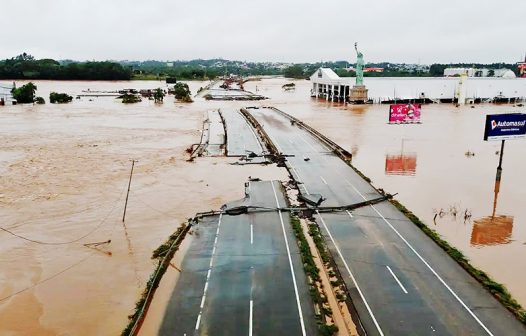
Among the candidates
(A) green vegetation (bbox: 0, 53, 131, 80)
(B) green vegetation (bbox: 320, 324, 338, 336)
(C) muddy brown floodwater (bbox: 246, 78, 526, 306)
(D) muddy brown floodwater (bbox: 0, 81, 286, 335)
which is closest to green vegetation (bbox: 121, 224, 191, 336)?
(D) muddy brown floodwater (bbox: 0, 81, 286, 335)

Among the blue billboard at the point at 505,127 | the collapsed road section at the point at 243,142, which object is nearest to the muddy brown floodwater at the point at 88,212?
the collapsed road section at the point at 243,142

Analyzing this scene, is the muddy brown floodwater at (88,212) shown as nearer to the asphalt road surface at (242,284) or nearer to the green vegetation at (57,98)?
the asphalt road surface at (242,284)

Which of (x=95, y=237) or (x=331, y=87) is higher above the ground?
(x=331, y=87)

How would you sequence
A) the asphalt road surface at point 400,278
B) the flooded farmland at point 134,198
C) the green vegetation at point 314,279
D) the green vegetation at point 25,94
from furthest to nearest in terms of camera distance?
the green vegetation at point 25,94, the flooded farmland at point 134,198, the asphalt road surface at point 400,278, the green vegetation at point 314,279

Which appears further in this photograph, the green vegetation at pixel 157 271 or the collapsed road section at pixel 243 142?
the collapsed road section at pixel 243 142

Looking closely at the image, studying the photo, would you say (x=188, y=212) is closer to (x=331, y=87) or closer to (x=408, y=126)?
(x=408, y=126)

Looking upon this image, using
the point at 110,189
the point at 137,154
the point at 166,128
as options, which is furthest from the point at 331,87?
the point at 110,189

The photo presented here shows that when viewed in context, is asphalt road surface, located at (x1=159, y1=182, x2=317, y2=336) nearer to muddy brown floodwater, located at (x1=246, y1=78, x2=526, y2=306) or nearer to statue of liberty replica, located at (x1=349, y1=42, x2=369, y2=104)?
muddy brown floodwater, located at (x1=246, y1=78, x2=526, y2=306)
